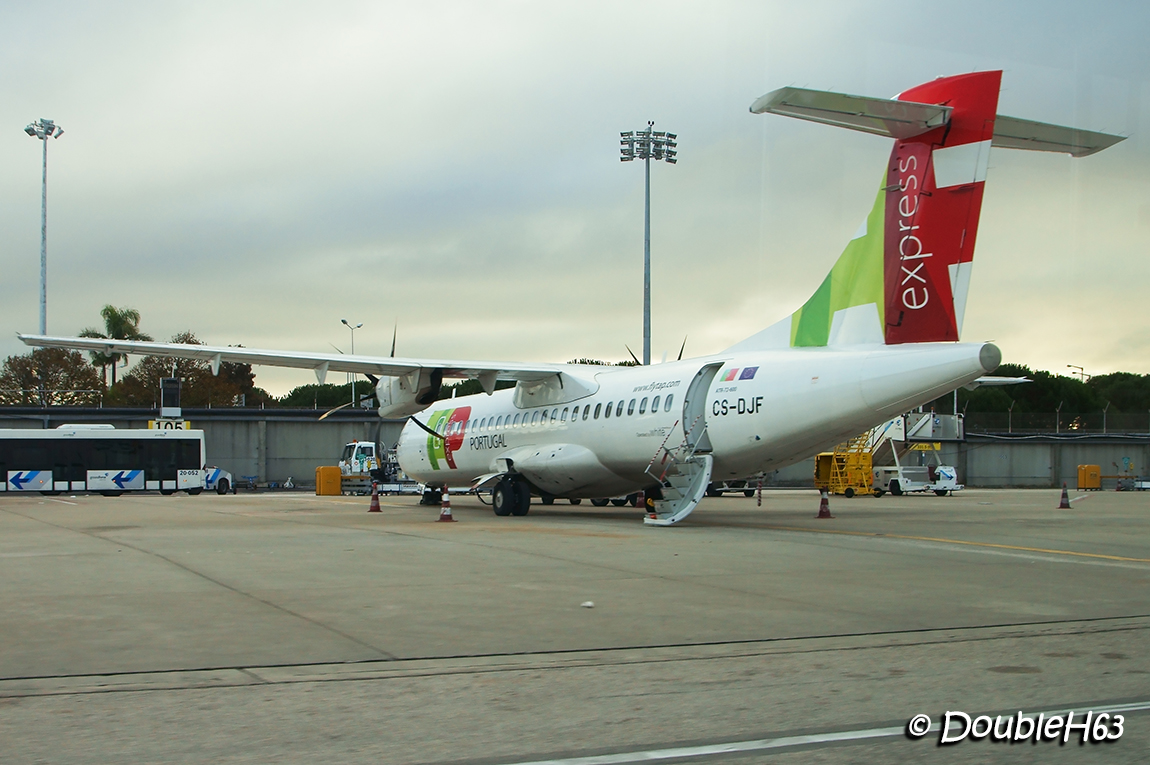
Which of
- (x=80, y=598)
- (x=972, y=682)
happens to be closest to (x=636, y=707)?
(x=972, y=682)

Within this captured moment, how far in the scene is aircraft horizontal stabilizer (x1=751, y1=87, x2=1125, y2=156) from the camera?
1166cm

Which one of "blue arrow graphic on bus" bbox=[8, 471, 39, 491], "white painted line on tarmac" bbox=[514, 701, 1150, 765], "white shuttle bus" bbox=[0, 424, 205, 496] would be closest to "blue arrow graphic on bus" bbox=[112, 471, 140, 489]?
"white shuttle bus" bbox=[0, 424, 205, 496]

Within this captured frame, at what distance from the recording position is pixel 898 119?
47.2 feet

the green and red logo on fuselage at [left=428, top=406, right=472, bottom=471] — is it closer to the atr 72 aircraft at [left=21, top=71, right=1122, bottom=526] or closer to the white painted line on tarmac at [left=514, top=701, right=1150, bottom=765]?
the atr 72 aircraft at [left=21, top=71, right=1122, bottom=526]

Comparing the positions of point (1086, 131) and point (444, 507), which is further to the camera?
point (444, 507)

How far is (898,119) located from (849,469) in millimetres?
24140

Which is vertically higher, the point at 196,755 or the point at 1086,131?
the point at 1086,131

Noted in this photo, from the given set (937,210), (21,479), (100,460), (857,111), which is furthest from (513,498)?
(21,479)

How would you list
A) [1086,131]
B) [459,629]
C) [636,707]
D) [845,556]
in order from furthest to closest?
[845,556] < [1086,131] < [459,629] < [636,707]

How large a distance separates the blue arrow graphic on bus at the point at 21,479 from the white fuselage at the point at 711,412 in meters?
19.9

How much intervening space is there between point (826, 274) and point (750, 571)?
803cm

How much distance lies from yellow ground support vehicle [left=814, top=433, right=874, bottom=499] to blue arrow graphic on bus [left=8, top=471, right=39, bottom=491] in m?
28.5

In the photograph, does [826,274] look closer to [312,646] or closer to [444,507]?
[444,507]

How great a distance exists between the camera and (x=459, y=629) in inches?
284
